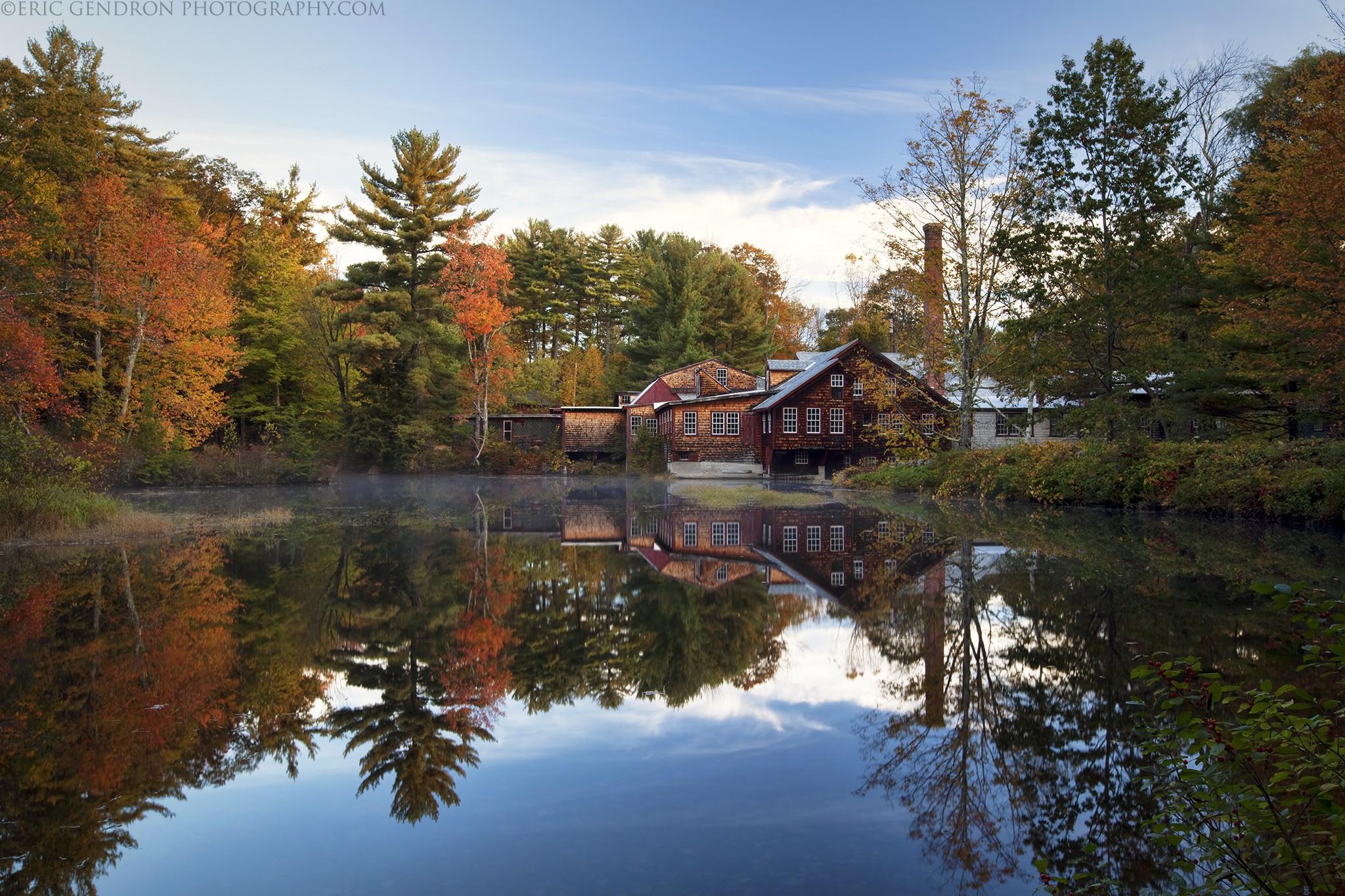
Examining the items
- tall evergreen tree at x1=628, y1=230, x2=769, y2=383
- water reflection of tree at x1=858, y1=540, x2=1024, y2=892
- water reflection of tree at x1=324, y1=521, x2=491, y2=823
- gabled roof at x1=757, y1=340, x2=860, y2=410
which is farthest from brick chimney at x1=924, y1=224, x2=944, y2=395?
tall evergreen tree at x1=628, y1=230, x2=769, y2=383

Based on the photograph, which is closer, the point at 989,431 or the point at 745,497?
the point at 745,497

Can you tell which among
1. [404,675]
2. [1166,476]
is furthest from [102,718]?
[1166,476]

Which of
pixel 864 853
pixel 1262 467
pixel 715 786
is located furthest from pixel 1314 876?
pixel 1262 467

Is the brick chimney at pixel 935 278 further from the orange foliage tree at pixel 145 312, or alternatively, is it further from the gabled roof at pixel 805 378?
the orange foliage tree at pixel 145 312

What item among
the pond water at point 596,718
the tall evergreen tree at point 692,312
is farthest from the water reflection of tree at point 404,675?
the tall evergreen tree at point 692,312

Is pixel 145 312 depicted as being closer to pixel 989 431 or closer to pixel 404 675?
pixel 404 675

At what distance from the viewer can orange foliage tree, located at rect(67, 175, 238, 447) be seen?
107ft

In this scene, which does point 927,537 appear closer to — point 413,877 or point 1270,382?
point 1270,382

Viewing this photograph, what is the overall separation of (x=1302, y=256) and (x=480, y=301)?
36.5 metres

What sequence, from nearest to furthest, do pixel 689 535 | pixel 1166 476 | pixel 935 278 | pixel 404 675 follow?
pixel 404 675 < pixel 689 535 < pixel 1166 476 < pixel 935 278

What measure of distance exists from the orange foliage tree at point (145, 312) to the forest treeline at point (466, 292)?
10 centimetres

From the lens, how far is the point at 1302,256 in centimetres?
1888

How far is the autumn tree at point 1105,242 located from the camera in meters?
24.8

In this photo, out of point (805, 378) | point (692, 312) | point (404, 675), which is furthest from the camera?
point (692, 312)
